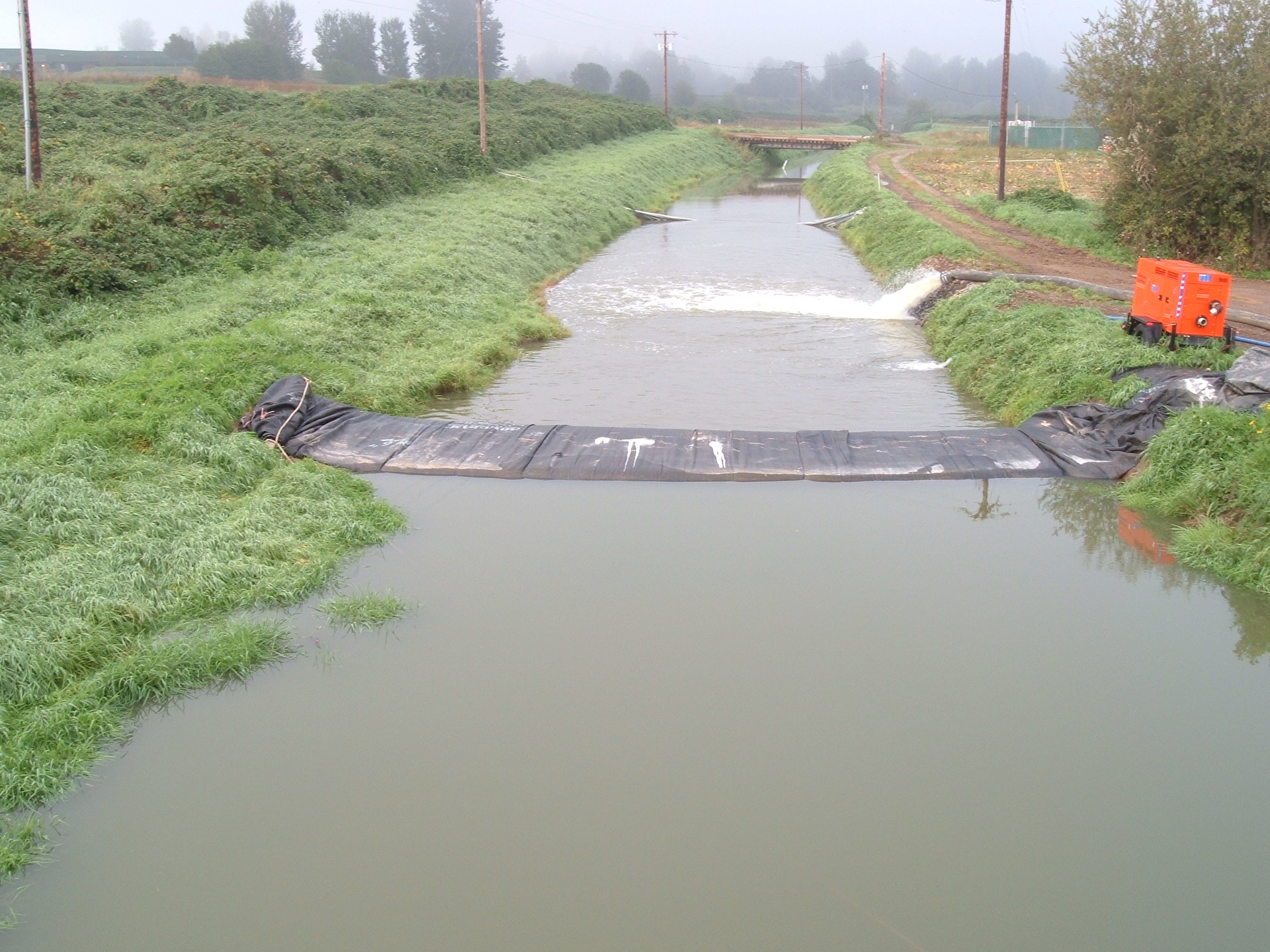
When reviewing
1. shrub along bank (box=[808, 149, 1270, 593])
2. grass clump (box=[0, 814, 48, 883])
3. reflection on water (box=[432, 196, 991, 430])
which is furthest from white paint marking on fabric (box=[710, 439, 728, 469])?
grass clump (box=[0, 814, 48, 883])

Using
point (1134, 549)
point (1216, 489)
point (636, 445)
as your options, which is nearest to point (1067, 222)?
point (1216, 489)

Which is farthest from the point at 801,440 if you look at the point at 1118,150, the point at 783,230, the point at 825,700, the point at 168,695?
the point at 783,230

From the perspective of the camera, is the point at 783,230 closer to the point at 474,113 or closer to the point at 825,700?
the point at 474,113

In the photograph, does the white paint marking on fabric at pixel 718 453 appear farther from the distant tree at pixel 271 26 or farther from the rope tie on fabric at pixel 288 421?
the distant tree at pixel 271 26

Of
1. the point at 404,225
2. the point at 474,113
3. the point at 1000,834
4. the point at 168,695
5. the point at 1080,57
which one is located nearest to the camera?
the point at 1000,834

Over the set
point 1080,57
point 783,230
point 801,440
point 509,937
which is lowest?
point 509,937

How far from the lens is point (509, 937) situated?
4.43 m

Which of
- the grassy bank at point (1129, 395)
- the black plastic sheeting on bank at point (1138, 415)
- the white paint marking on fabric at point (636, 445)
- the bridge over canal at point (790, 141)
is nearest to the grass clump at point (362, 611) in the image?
the white paint marking on fabric at point (636, 445)

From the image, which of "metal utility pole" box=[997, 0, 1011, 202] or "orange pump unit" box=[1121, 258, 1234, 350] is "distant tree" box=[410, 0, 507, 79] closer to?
"metal utility pole" box=[997, 0, 1011, 202]

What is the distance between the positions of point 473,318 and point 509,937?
39.8 ft

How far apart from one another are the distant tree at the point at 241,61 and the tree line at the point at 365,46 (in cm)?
7

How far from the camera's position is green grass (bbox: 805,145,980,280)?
64.8ft

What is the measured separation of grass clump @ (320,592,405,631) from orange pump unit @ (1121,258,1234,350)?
8.96 meters

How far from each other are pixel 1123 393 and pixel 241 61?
230ft
